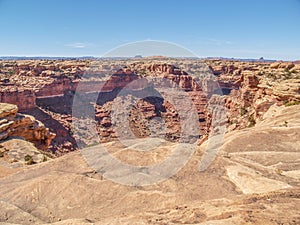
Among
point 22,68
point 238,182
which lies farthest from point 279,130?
point 22,68

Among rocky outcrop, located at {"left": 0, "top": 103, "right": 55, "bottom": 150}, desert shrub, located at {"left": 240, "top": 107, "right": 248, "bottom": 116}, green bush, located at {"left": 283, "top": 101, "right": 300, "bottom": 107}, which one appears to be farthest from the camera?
desert shrub, located at {"left": 240, "top": 107, "right": 248, "bottom": 116}

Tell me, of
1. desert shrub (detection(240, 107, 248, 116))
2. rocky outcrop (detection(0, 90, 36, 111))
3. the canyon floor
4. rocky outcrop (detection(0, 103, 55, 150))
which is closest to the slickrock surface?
the canyon floor

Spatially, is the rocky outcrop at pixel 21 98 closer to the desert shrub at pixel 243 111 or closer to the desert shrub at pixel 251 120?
the desert shrub at pixel 243 111

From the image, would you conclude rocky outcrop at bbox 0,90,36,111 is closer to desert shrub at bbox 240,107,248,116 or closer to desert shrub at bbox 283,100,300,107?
desert shrub at bbox 240,107,248,116

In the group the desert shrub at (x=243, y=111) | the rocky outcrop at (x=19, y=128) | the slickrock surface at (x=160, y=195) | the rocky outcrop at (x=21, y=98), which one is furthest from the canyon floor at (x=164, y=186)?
the rocky outcrop at (x=21, y=98)

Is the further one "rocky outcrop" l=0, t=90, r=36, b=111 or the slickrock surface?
"rocky outcrop" l=0, t=90, r=36, b=111
